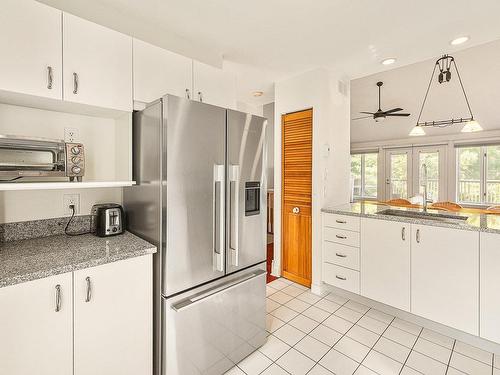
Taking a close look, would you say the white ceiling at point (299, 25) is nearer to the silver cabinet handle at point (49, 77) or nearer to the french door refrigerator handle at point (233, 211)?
the silver cabinet handle at point (49, 77)

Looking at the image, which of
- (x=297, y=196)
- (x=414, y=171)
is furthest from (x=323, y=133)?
(x=414, y=171)

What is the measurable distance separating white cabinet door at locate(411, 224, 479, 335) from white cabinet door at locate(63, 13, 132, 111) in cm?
258

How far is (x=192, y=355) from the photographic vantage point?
5.10 ft

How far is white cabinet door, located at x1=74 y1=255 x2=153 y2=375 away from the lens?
4.21 ft

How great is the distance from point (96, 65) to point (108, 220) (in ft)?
3.27

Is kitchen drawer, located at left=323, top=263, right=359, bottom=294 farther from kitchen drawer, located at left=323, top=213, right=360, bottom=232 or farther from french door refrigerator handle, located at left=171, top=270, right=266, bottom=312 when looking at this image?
french door refrigerator handle, located at left=171, top=270, right=266, bottom=312

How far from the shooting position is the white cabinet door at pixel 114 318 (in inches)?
50.5

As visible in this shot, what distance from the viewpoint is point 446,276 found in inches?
81.9

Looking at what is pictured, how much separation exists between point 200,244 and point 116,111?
1.08 meters

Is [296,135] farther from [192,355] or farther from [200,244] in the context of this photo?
[192,355]

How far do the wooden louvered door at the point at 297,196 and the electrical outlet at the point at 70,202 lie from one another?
2.26m

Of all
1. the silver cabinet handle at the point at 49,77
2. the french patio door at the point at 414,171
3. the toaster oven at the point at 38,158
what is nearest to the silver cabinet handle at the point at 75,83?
the silver cabinet handle at the point at 49,77

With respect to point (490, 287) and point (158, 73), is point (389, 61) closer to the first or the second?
point (490, 287)

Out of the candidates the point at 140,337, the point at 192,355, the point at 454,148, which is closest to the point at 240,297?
the point at 192,355
